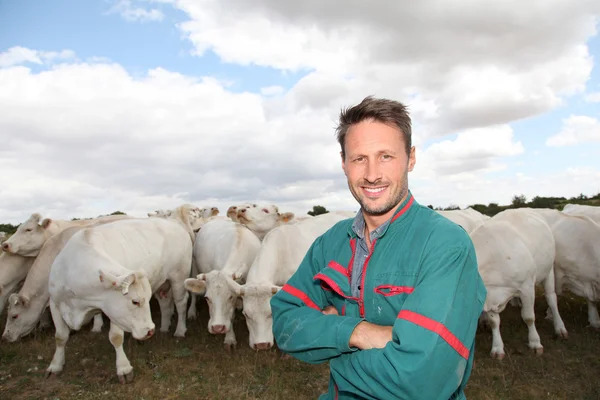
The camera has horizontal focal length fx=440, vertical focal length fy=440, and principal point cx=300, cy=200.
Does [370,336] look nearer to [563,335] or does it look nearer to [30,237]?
[563,335]

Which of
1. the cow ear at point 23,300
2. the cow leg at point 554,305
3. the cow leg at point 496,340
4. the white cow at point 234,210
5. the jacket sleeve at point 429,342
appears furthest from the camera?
the white cow at point 234,210

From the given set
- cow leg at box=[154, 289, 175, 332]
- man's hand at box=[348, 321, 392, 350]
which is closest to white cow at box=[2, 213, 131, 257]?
cow leg at box=[154, 289, 175, 332]

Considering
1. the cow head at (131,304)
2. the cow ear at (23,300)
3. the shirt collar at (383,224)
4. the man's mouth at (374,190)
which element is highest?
the man's mouth at (374,190)

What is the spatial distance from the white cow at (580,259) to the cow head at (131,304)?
884cm

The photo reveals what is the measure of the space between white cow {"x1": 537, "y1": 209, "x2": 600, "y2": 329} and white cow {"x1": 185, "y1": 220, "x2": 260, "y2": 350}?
273 inches

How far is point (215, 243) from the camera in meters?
10.6

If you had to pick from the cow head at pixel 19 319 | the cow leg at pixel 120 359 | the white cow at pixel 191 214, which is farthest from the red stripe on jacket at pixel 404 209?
the white cow at pixel 191 214

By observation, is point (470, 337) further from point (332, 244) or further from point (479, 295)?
point (332, 244)

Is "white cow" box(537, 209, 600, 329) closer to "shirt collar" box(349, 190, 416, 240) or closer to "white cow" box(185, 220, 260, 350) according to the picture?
"white cow" box(185, 220, 260, 350)

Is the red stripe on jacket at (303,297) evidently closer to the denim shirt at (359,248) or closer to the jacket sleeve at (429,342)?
the denim shirt at (359,248)

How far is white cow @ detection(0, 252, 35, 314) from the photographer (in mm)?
10477

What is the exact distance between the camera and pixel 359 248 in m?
2.60

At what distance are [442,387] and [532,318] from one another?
7.51 m

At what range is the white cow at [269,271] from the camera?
7.34 metres
